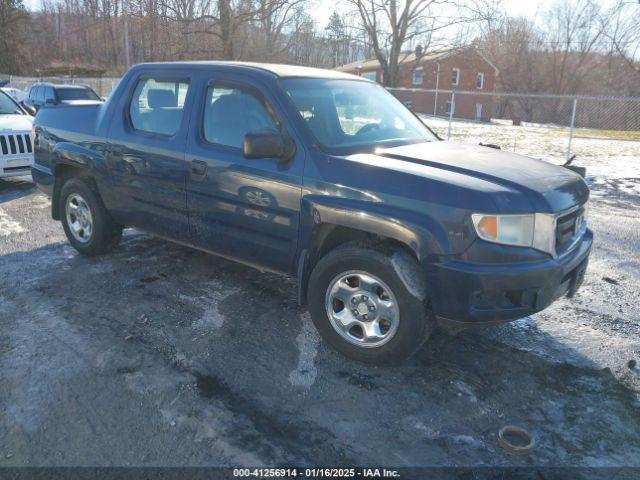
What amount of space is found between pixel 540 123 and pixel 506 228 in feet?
142

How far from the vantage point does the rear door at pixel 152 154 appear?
4.31m

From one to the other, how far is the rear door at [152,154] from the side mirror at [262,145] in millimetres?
965

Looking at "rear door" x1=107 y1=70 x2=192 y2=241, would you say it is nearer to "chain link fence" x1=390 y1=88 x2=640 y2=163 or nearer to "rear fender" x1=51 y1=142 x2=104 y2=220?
"rear fender" x1=51 y1=142 x2=104 y2=220

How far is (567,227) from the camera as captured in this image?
3.40 metres

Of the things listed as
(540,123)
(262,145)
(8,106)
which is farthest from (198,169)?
(540,123)

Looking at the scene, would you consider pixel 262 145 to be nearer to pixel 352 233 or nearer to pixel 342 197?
pixel 342 197

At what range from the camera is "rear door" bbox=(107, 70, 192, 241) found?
4312 mm

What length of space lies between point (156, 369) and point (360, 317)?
4.43ft

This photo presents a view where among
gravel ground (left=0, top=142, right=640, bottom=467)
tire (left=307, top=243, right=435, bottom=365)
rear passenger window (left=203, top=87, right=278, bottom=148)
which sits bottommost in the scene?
gravel ground (left=0, top=142, right=640, bottom=467)

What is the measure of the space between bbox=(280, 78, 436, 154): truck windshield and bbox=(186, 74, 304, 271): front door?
0.25 m

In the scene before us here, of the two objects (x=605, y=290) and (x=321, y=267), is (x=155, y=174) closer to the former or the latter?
(x=321, y=267)

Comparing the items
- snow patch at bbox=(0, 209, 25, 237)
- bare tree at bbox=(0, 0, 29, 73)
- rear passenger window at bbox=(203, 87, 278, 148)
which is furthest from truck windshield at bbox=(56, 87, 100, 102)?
bare tree at bbox=(0, 0, 29, 73)

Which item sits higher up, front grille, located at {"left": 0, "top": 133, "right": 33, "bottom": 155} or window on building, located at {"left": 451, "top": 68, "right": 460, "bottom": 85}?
window on building, located at {"left": 451, "top": 68, "right": 460, "bottom": 85}

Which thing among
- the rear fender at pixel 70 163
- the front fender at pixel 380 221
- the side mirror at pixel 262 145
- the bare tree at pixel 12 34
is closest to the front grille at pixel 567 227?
the front fender at pixel 380 221
